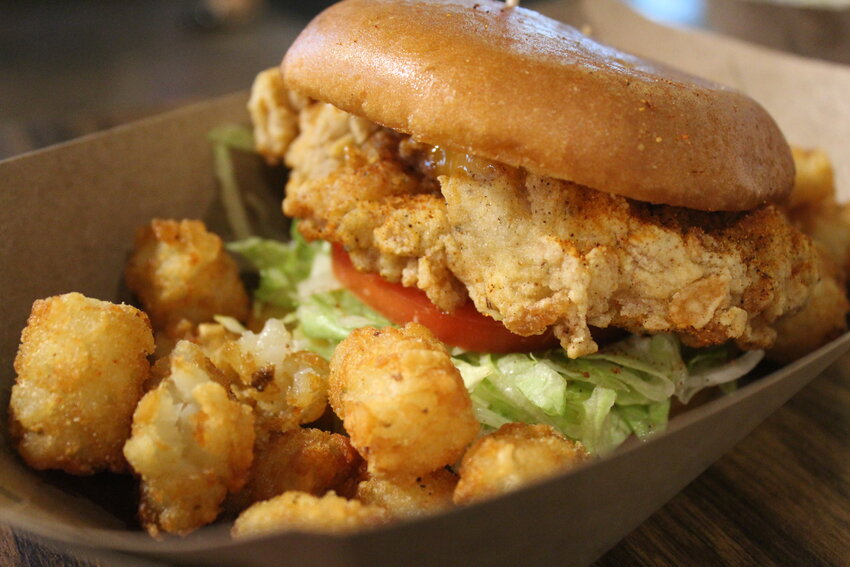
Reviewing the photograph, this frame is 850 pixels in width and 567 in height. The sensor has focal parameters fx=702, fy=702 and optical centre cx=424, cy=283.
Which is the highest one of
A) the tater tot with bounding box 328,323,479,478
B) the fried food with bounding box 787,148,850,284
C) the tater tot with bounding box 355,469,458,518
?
the fried food with bounding box 787,148,850,284

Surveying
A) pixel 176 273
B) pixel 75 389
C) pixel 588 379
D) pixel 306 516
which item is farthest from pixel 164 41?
pixel 306 516

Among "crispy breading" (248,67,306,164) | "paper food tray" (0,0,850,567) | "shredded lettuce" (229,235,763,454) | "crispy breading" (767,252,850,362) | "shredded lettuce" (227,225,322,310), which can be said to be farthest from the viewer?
"shredded lettuce" (227,225,322,310)

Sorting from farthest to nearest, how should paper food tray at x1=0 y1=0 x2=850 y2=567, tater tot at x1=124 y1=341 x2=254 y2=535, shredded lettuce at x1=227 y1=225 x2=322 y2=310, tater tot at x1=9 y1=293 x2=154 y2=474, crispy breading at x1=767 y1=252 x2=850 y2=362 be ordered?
shredded lettuce at x1=227 y1=225 x2=322 y2=310, crispy breading at x1=767 y1=252 x2=850 y2=362, tater tot at x1=9 y1=293 x2=154 y2=474, tater tot at x1=124 y1=341 x2=254 y2=535, paper food tray at x1=0 y1=0 x2=850 y2=567

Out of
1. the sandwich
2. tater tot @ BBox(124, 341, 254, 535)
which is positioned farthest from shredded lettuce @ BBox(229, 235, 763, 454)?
tater tot @ BBox(124, 341, 254, 535)

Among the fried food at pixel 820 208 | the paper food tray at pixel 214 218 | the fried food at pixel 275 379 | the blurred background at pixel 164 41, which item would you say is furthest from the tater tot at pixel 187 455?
the blurred background at pixel 164 41

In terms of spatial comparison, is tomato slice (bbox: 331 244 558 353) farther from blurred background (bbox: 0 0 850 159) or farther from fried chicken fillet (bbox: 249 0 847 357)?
blurred background (bbox: 0 0 850 159)

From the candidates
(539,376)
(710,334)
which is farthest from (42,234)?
(710,334)

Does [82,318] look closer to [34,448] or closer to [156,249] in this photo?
[34,448]

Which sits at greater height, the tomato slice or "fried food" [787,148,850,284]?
"fried food" [787,148,850,284]
